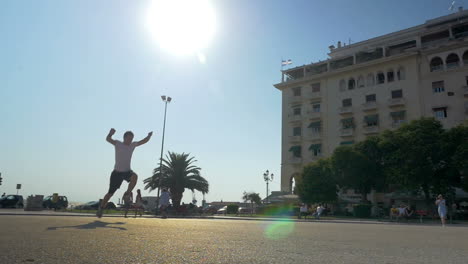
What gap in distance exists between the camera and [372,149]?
35.2 metres

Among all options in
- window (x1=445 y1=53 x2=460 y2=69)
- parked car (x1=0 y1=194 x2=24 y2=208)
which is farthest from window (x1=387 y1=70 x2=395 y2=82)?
parked car (x1=0 y1=194 x2=24 y2=208)

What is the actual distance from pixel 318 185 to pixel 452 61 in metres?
22.6

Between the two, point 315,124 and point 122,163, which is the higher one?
point 315,124

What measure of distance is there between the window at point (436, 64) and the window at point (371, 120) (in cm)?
838

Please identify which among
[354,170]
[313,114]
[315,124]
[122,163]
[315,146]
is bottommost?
[122,163]

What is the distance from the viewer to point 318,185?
115 ft

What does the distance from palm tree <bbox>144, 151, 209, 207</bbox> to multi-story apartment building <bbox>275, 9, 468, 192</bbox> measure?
16.7 meters

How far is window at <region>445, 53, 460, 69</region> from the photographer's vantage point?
4042 centimetres

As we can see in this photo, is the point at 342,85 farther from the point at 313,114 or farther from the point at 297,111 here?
the point at 297,111

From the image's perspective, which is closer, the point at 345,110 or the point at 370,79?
the point at 370,79

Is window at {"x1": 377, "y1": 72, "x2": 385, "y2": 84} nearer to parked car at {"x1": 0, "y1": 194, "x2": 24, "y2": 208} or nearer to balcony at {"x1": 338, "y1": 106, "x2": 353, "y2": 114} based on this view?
balcony at {"x1": 338, "y1": 106, "x2": 353, "y2": 114}

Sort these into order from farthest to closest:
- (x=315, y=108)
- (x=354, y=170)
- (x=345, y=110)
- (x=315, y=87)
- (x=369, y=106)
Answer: (x=315, y=87) → (x=315, y=108) → (x=345, y=110) → (x=369, y=106) → (x=354, y=170)

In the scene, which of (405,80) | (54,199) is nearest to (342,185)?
(405,80)

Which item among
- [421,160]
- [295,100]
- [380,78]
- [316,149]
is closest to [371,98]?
[380,78]
